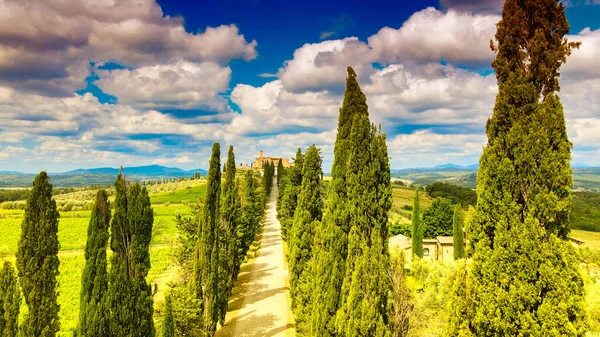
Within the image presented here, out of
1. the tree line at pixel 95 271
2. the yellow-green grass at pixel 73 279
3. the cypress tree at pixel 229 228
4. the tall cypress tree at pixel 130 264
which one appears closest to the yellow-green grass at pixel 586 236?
the cypress tree at pixel 229 228

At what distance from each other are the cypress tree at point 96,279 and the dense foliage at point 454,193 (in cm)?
7740

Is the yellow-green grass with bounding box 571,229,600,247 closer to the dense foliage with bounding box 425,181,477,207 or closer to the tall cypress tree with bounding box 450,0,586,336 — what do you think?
the dense foliage with bounding box 425,181,477,207

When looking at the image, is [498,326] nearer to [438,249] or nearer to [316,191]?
[316,191]

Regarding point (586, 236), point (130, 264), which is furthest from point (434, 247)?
point (130, 264)

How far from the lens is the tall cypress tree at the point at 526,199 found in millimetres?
6820

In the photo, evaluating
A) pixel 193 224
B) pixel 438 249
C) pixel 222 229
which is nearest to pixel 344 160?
pixel 222 229

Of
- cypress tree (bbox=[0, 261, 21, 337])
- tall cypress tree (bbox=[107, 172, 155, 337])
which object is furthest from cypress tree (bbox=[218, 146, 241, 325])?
cypress tree (bbox=[0, 261, 21, 337])

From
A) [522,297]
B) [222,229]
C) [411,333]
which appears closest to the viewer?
[522,297]

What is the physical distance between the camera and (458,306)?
777cm

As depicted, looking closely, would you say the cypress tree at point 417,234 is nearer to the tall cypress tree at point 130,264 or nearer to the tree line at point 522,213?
the tree line at point 522,213

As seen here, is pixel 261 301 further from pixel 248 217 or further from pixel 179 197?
pixel 179 197

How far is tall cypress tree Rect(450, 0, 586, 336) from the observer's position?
6820mm

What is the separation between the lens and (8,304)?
10422 millimetres

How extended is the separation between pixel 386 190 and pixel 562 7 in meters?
6.34
